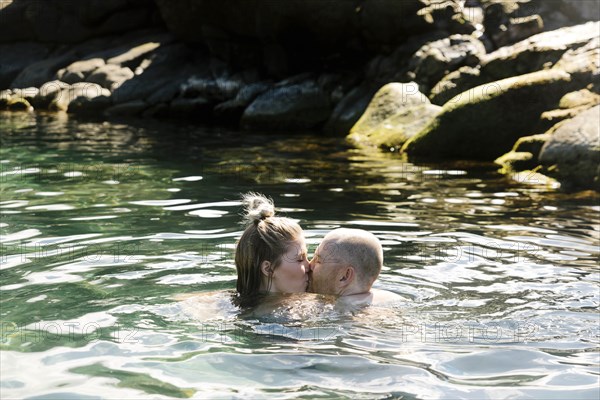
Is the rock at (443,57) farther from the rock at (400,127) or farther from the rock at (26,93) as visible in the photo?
the rock at (26,93)

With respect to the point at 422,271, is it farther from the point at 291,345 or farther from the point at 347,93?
the point at 347,93

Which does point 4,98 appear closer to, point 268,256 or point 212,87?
point 212,87

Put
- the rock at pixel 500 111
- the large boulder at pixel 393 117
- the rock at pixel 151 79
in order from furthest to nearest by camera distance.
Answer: the rock at pixel 151 79 < the large boulder at pixel 393 117 < the rock at pixel 500 111

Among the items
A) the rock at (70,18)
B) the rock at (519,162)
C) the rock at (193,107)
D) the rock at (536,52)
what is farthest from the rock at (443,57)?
the rock at (70,18)

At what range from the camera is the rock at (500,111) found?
14.2m

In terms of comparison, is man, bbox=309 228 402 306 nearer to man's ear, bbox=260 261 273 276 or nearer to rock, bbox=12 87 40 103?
man's ear, bbox=260 261 273 276

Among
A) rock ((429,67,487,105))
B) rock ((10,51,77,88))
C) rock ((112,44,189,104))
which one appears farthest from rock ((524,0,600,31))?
rock ((10,51,77,88))

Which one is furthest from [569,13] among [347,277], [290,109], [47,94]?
[47,94]

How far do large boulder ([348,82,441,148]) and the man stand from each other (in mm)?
9903

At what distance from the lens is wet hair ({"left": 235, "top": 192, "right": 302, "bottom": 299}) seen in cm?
585

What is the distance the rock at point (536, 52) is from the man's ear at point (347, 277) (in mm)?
10642

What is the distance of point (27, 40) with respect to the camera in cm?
2978

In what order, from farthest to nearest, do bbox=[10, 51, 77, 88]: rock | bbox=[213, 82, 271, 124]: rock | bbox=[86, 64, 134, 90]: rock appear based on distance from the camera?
1. bbox=[10, 51, 77, 88]: rock
2. bbox=[86, 64, 134, 90]: rock
3. bbox=[213, 82, 271, 124]: rock

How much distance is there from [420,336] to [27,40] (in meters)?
27.3
